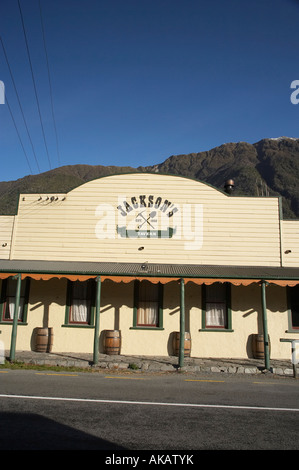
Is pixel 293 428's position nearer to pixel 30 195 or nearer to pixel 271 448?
pixel 271 448

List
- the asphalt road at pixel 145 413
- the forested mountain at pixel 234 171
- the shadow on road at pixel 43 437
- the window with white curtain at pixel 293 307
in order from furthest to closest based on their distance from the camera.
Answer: the forested mountain at pixel 234 171, the window with white curtain at pixel 293 307, the asphalt road at pixel 145 413, the shadow on road at pixel 43 437

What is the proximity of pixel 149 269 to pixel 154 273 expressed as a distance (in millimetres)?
639

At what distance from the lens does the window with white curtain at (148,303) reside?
12.0m

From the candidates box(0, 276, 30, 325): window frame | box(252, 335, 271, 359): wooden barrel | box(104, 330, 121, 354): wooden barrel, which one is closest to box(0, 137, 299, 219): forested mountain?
box(0, 276, 30, 325): window frame

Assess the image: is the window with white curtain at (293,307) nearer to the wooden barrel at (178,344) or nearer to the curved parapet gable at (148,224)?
the curved parapet gable at (148,224)

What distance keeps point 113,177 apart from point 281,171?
113 meters

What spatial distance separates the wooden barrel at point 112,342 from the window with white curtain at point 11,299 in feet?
10.7

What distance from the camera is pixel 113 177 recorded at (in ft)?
43.5

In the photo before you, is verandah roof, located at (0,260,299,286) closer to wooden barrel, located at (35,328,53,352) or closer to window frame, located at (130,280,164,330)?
window frame, located at (130,280,164,330)

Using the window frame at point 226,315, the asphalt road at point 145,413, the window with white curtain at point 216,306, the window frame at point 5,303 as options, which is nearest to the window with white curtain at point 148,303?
the window frame at point 226,315

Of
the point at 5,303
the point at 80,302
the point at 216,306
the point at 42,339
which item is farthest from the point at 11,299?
the point at 216,306

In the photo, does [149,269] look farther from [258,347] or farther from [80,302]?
[258,347]

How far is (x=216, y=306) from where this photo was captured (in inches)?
473
